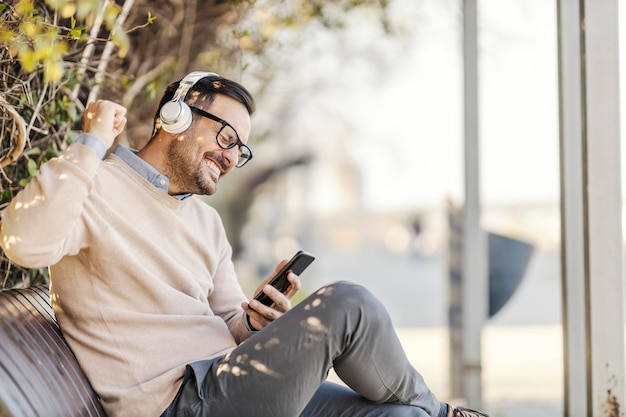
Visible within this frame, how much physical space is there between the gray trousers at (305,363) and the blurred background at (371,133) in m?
0.85

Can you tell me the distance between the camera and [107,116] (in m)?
1.96

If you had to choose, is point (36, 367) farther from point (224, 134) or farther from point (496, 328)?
point (496, 328)

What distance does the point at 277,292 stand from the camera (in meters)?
2.17

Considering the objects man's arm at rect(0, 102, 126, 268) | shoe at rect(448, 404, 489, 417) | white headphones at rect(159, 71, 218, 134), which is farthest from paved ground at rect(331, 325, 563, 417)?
man's arm at rect(0, 102, 126, 268)

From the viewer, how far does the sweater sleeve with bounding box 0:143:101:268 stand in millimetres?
1727

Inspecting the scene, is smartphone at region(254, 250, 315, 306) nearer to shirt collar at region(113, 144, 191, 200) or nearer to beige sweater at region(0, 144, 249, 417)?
beige sweater at region(0, 144, 249, 417)

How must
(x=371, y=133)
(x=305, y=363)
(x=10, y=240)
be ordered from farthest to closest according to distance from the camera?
(x=371, y=133) < (x=305, y=363) < (x=10, y=240)

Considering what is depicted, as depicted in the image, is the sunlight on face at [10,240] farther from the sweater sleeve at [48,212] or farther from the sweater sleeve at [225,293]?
the sweater sleeve at [225,293]

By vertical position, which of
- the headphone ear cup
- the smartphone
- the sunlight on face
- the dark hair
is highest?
the dark hair

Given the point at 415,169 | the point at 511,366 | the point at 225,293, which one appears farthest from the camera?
the point at 415,169

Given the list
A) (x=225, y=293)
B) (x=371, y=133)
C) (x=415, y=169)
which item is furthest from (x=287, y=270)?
(x=415, y=169)

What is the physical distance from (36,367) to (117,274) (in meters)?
0.31

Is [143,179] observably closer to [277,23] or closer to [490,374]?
[277,23]

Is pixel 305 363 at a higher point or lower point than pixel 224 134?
lower
